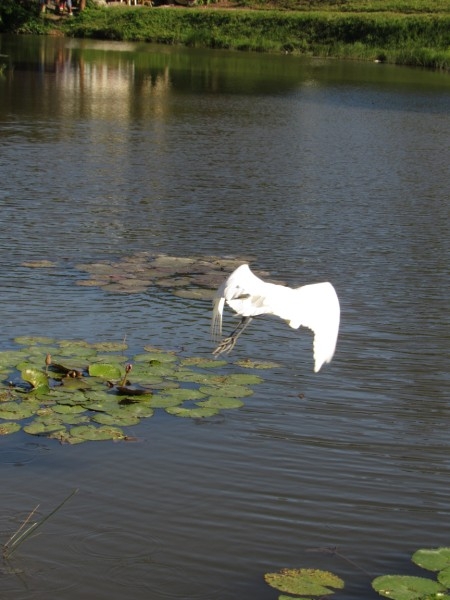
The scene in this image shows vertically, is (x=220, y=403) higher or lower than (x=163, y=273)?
lower

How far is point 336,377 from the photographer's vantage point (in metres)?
5.37

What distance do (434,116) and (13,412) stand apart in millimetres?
15735

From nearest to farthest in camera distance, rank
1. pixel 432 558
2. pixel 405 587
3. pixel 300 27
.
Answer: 1. pixel 405 587
2. pixel 432 558
3. pixel 300 27

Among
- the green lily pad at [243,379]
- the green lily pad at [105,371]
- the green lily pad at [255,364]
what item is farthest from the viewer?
the green lily pad at [255,364]

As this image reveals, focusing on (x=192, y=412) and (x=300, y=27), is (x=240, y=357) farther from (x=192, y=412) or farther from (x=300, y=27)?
(x=300, y=27)

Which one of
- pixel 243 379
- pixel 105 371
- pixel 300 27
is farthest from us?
pixel 300 27

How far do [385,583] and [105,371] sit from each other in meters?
1.97

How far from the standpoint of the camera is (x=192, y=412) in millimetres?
4711

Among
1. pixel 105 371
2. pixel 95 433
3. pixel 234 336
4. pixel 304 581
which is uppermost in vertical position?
pixel 234 336

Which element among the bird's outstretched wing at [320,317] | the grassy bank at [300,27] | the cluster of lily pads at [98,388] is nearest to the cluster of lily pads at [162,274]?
the cluster of lily pads at [98,388]

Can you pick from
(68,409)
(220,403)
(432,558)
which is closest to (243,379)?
(220,403)

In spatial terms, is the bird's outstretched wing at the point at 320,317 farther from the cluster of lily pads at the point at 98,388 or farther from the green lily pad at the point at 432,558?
the green lily pad at the point at 432,558

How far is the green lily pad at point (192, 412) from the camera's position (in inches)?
185

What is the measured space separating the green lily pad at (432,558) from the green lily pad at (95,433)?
1401 millimetres
